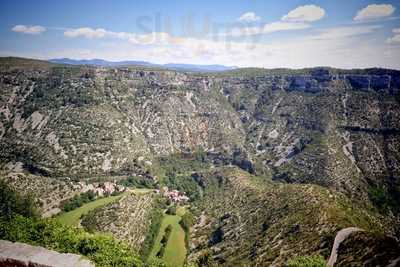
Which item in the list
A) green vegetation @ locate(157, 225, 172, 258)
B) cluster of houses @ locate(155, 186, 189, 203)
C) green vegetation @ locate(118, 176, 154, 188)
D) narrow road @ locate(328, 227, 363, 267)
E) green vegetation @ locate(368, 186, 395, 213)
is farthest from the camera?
green vegetation @ locate(118, 176, 154, 188)

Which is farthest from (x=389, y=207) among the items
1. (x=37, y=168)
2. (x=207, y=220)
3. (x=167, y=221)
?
(x=37, y=168)

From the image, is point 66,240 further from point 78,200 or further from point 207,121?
point 207,121

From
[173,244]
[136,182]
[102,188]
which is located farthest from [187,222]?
[136,182]

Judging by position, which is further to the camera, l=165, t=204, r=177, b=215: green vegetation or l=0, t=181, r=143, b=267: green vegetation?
l=165, t=204, r=177, b=215: green vegetation

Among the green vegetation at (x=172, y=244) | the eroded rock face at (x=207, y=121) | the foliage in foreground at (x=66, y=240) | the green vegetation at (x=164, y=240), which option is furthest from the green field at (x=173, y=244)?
the foliage in foreground at (x=66, y=240)

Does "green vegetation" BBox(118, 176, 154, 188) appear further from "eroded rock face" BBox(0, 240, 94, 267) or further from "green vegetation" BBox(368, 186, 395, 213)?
"eroded rock face" BBox(0, 240, 94, 267)

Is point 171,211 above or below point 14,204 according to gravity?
below

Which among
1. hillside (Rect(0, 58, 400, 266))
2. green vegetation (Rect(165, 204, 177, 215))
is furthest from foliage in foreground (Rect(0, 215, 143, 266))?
green vegetation (Rect(165, 204, 177, 215))
